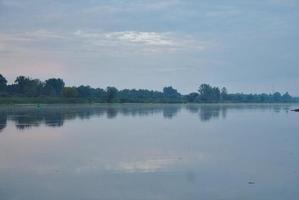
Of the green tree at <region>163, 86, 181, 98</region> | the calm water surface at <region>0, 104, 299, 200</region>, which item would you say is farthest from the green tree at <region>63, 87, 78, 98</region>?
the calm water surface at <region>0, 104, 299, 200</region>

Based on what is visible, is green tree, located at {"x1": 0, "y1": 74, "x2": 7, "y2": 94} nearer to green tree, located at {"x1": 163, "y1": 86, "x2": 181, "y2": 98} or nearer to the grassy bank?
the grassy bank

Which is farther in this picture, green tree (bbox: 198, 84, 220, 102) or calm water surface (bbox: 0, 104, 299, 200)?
green tree (bbox: 198, 84, 220, 102)

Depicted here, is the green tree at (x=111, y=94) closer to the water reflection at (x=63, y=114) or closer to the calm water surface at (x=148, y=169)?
the water reflection at (x=63, y=114)

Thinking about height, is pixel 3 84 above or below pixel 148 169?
above

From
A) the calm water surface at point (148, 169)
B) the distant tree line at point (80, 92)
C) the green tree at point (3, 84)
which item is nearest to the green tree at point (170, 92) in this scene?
the distant tree line at point (80, 92)

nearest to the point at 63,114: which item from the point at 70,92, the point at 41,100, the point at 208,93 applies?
the point at 41,100

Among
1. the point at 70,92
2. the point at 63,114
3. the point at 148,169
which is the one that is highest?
the point at 70,92

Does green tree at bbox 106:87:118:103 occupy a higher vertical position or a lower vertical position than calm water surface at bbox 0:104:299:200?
higher

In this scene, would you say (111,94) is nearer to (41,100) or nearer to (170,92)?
(41,100)

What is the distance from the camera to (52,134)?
20.9m

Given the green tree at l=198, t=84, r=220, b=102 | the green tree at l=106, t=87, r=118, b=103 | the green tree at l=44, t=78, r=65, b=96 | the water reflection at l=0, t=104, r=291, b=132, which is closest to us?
the water reflection at l=0, t=104, r=291, b=132

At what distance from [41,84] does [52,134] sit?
6515cm

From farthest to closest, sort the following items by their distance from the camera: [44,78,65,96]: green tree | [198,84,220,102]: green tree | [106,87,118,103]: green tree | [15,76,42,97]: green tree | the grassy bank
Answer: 1. [198,84,220,102]: green tree
2. [106,87,118,103]: green tree
3. [44,78,65,96]: green tree
4. [15,76,42,97]: green tree
5. the grassy bank

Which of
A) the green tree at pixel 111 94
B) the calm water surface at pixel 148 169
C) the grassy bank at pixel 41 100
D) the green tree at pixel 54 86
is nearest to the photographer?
the calm water surface at pixel 148 169
